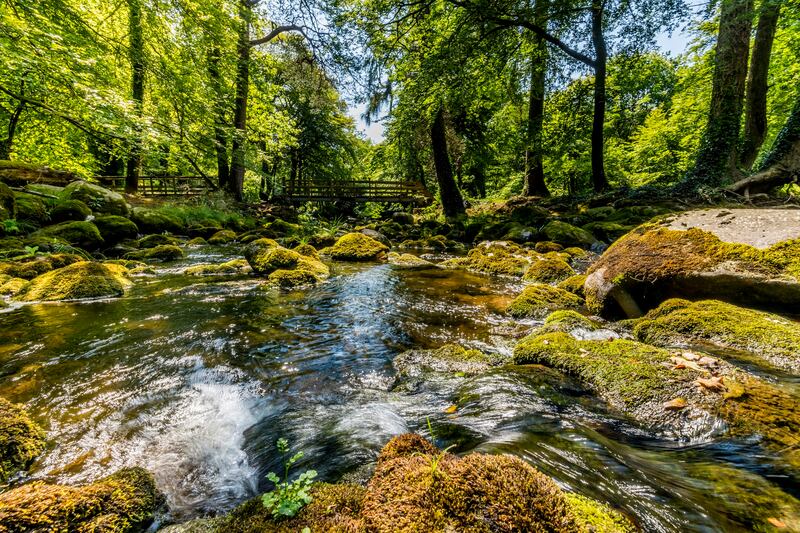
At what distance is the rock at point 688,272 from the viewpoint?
3.41 meters

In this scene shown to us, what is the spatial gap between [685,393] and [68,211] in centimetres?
1381

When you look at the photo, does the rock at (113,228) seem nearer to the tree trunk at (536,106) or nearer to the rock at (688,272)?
the rock at (688,272)

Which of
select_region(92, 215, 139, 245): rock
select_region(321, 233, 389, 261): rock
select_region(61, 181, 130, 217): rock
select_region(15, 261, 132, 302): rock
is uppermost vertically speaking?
select_region(61, 181, 130, 217): rock

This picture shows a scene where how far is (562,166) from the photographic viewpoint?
21047mm

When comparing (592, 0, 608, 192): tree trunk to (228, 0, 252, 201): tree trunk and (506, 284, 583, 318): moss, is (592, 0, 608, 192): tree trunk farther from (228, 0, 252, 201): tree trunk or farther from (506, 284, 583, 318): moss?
(228, 0, 252, 201): tree trunk

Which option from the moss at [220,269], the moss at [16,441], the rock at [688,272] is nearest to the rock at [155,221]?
the moss at [220,269]

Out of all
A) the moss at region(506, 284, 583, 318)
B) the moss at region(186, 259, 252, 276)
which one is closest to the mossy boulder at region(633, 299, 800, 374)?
the moss at region(506, 284, 583, 318)

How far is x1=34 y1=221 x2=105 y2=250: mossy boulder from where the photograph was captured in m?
8.28

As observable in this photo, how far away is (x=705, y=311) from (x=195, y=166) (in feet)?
31.2

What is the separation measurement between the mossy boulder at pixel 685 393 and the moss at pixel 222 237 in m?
12.6

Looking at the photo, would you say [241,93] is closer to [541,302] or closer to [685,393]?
[541,302]

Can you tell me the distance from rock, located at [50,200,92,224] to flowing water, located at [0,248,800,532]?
655 cm

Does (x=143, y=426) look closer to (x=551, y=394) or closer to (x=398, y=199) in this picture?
(x=551, y=394)

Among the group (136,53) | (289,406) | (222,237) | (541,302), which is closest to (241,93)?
(222,237)
